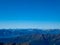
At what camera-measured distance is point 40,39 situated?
413 centimetres

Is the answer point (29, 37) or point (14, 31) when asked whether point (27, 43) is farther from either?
point (14, 31)

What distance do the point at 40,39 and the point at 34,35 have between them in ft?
0.77

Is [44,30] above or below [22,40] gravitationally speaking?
above

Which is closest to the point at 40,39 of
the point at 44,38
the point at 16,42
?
the point at 44,38

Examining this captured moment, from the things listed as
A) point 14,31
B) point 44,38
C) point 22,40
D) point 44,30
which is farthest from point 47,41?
point 14,31

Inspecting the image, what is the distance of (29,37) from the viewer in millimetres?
4066

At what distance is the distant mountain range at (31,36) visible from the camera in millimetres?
4020

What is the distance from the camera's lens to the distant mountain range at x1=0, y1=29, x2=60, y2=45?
4.02 meters

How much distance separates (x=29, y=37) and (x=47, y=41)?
0.61m

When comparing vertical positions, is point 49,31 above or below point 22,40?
above

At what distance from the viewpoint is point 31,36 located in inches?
160

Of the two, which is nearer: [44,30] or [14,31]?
[14,31]

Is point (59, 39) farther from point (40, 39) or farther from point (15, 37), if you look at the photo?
point (15, 37)

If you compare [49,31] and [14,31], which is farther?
[49,31]
